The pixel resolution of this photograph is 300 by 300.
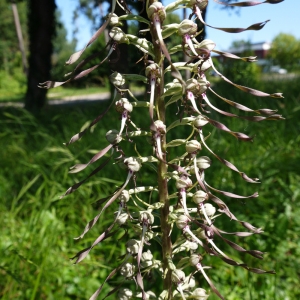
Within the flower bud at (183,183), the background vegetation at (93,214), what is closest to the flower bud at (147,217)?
the flower bud at (183,183)

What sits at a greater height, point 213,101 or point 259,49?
point 213,101

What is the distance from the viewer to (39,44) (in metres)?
9.60

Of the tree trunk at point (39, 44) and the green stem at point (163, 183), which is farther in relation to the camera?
the tree trunk at point (39, 44)

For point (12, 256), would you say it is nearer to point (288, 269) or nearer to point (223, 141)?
point (288, 269)

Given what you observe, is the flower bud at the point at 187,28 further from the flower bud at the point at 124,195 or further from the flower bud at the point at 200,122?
the flower bud at the point at 124,195

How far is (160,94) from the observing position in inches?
40.0

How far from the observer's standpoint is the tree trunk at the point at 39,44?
9.35 metres

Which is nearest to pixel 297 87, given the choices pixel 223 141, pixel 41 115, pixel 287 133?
pixel 287 133

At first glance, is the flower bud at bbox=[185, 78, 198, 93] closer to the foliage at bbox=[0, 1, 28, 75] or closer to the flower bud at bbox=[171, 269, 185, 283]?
the flower bud at bbox=[171, 269, 185, 283]

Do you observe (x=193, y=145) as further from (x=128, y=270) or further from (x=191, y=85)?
(x=128, y=270)

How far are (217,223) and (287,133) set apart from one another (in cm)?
179

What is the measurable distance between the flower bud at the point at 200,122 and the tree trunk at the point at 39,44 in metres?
8.85

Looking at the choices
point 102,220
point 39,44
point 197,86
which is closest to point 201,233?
point 197,86

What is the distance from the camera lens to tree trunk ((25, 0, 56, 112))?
935 centimetres
